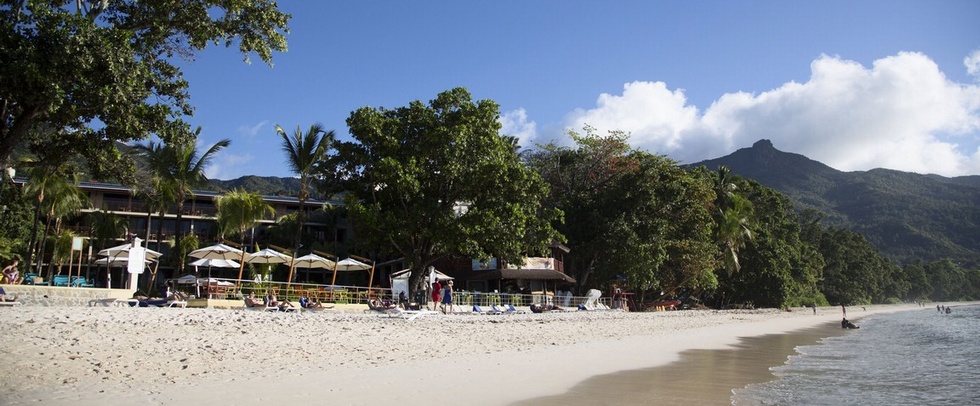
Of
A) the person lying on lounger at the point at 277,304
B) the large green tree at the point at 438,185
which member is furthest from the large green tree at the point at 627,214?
the person lying on lounger at the point at 277,304

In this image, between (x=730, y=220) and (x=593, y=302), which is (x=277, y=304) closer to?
(x=593, y=302)

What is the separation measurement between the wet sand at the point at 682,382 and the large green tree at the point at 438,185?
10059 millimetres

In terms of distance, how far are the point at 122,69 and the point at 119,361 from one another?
460cm

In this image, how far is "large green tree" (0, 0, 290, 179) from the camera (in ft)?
30.0

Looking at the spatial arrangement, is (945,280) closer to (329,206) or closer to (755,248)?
(755,248)

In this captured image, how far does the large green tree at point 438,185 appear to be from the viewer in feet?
76.3

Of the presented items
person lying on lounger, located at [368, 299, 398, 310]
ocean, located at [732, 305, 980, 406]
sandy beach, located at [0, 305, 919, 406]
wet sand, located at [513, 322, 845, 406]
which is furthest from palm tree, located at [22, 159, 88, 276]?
ocean, located at [732, 305, 980, 406]

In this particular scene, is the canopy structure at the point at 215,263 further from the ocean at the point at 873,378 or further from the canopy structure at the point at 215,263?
the ocean at the point at 873,378

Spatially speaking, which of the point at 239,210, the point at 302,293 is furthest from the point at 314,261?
the point at 239,210

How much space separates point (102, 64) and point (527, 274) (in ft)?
85.2

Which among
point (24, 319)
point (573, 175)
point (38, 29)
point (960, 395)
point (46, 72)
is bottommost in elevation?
point (960, 395)

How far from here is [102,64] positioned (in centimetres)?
948

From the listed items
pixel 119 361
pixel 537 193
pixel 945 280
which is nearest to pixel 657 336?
pixel 537 193

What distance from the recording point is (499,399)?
26.4 ft
